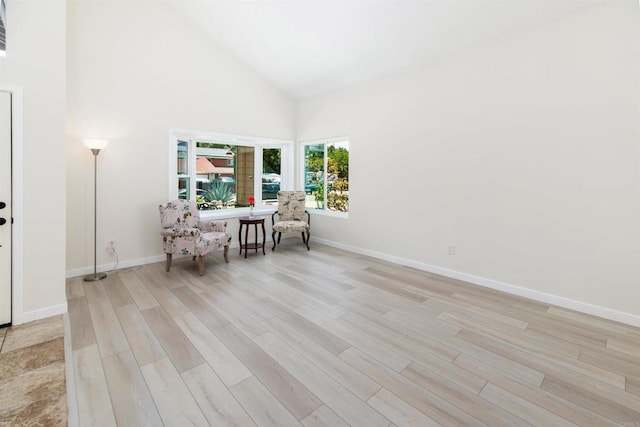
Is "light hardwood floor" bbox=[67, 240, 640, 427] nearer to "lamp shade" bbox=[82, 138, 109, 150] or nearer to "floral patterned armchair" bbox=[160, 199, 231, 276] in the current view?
"floral patterned armchair" bbox=[160, 199, 231, 276]

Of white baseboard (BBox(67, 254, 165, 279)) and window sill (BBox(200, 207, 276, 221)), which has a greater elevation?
window sill (BBox(200, 207, 276, 221))

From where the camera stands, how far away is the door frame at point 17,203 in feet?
8.39

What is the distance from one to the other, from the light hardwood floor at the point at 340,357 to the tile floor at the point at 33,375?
108 millimetres

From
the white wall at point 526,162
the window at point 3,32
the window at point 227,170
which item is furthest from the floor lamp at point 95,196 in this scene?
the white wall at point 526,162

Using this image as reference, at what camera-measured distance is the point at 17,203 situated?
8.55 feet

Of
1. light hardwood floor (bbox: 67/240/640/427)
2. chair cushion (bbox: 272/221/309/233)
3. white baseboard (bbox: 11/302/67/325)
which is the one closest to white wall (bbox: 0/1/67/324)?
white baseboard (bbox: 11/302/67/325)

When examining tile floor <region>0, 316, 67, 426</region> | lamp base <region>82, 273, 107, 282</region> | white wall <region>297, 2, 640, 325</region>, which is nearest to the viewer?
tile floor <region>0, 316, 67, 426</region>

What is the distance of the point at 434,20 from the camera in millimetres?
3451

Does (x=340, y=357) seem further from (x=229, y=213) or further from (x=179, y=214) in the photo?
(x=229, y=213)

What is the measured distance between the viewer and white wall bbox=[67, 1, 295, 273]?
3848mm

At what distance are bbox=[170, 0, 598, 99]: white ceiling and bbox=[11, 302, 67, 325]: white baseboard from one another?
3978 mm

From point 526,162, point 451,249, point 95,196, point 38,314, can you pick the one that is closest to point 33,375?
point 38,314

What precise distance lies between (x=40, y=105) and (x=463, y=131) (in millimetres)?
4318

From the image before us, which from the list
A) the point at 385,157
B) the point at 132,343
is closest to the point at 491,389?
the point at 132,343
